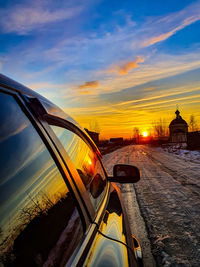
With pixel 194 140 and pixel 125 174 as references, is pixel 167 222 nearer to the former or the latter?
pixel 125 174

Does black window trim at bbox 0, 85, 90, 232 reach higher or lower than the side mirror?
higher

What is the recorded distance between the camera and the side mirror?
2.36 m

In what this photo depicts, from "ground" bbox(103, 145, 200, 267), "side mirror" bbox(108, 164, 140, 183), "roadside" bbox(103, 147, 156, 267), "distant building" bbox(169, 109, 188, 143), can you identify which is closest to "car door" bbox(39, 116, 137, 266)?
"side mirror" bbox(108, 164, 140, 183)

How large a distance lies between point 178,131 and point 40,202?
100m

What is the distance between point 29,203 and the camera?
792 mm

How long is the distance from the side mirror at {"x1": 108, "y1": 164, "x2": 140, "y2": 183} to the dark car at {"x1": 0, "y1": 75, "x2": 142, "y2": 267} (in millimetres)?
1018

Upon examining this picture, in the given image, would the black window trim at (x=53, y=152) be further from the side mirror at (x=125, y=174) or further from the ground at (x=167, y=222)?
the ground at (x=167, y=222)

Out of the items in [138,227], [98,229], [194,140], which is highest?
[98,229]

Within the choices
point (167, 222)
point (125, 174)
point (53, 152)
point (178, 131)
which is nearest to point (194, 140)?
point (167, 222)

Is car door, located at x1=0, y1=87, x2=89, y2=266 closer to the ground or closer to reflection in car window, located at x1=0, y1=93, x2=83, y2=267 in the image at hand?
reflection in car window, located at x1=0, y1=93, x2=83, y2=267

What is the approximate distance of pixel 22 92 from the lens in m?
1.02

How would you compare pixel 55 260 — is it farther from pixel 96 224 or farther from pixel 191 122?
→ pixel 191 122

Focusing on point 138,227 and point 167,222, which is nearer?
point 138,227

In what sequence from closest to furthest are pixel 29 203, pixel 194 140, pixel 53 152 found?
pixel 29 203 < pixel 53 152 < pixel 194 140
